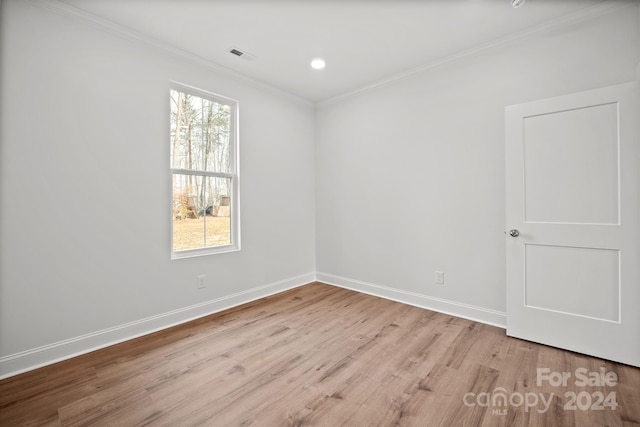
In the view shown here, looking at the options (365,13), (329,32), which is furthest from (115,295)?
(365,13)

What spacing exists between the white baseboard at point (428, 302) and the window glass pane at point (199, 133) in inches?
87.9

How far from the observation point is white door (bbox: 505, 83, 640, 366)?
81.8 inches

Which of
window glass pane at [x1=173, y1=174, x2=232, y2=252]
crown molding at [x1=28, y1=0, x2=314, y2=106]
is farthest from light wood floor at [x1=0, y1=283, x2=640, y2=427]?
crown molding at [x1=28, y1=0, x2=314, y2=106]

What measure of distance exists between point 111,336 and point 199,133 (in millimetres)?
2116

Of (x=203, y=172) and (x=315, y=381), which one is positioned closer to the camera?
(x=315, y=381)

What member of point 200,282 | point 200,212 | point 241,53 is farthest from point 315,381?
point 241,53

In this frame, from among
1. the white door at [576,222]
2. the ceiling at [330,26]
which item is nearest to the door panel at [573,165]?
the white door at [576,222]

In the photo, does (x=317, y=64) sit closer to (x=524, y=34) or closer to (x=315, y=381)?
(x=524, y=34)

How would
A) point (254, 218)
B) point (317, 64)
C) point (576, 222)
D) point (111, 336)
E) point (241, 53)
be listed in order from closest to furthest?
point (576, 222) → point (111, 336) → point (241, 53) → point (317, 64) → point (254, 218)

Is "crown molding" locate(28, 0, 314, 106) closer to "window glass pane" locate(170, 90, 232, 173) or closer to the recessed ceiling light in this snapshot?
"window glass pane" locate(170, 90, 232, 173)

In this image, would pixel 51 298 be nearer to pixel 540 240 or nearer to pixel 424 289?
pixel 424 289

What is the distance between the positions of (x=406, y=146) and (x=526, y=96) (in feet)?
3.95

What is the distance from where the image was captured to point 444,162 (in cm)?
310

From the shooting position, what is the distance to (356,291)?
3877 mm
